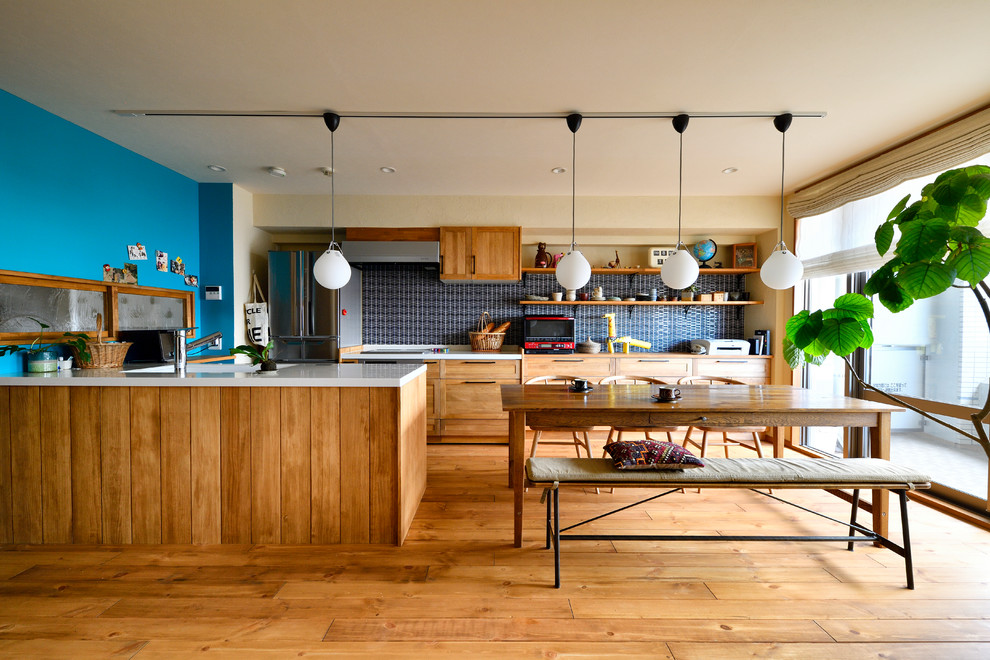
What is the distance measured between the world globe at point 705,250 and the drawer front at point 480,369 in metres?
2.41

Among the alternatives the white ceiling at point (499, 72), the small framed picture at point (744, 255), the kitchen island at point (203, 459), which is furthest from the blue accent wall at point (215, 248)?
the small framed picture at point (744, 255)

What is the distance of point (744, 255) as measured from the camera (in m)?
4.70

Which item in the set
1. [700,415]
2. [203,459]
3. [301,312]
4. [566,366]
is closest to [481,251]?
[566,366]

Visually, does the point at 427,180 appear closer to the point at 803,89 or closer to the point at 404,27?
the point at 404,27

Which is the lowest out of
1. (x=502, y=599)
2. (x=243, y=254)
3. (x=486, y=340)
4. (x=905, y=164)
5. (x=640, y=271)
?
(x=502, y=599)

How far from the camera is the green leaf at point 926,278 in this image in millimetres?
1356

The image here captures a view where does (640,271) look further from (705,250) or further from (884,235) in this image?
(884,235)

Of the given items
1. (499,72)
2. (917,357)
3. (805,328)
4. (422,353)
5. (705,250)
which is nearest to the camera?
(805,328)

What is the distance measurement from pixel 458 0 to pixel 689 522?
2991 mm

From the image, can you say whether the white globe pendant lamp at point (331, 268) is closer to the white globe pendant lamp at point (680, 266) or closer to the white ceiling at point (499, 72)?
the white ceiling at point (499, 72)

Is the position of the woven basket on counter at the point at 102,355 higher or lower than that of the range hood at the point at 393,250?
lower

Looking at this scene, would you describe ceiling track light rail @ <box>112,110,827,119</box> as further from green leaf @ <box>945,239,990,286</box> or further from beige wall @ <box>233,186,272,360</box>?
green leaf @ <box>945,239,990,286</box>

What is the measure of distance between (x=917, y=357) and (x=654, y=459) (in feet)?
8.53

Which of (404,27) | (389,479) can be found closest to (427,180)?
(404,27)
